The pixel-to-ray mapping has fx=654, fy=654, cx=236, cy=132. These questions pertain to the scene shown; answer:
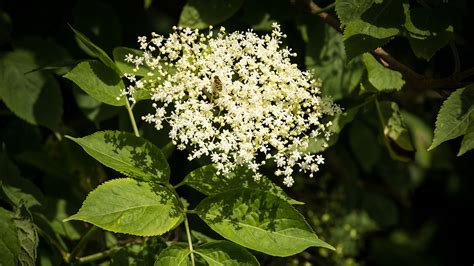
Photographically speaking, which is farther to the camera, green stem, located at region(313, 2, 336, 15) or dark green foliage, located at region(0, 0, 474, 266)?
green stem, located at region(313, 2, 336, 15)

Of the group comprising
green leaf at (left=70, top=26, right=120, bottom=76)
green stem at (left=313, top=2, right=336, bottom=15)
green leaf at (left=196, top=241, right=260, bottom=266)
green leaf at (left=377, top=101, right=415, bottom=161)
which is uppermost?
green stem at (left=313, top=2, right=336, bottom=15)

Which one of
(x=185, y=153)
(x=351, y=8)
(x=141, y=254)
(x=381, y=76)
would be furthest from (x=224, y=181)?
(x=185, y=153)

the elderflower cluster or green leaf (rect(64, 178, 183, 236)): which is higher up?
the elderflower cluster

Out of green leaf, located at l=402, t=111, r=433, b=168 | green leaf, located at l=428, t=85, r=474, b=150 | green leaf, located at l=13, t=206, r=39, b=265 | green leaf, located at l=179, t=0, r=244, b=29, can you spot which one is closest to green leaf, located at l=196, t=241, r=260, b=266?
green leaf, located at l=13, t=206, r=39, b=265

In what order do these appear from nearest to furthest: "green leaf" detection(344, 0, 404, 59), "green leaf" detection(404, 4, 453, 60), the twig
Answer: "green leaf" detection(344, 0, 404, 59)
"green leaf" detection(404, 4, 453, 60)
the twig

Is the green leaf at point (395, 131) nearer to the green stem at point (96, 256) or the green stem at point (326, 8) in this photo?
the green stem at point (326, 8)

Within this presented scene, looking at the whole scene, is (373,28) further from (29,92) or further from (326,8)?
(29,92)

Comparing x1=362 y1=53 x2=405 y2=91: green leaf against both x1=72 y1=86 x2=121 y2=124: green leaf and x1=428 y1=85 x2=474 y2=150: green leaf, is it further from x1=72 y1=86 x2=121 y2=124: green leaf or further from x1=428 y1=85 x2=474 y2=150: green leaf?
x1=72 y1=86 x2=121 y2=124: green leaf
